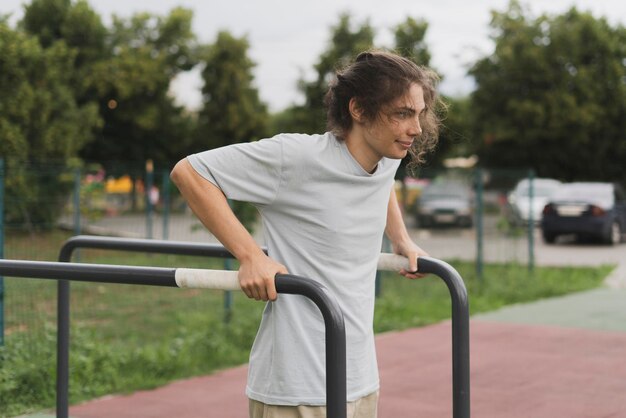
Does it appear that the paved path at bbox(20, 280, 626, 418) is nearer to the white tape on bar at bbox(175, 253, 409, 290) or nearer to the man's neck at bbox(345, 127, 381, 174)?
the white tape on bar at bbox(175, 253, 409, 290)

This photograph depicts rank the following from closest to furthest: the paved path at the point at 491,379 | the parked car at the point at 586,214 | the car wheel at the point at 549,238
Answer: the paved path at the point at 491,379
the parked car at the point at 586,214
the car wheel at the point at 549,238

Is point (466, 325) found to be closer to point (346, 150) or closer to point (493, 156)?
point (346, 150)

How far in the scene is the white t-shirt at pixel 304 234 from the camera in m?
2.14

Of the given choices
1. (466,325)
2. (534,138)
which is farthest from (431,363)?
(534,138)

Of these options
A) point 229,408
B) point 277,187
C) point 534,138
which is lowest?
point 229,408

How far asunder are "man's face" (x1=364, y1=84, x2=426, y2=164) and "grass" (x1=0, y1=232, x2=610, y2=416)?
2.99 meters

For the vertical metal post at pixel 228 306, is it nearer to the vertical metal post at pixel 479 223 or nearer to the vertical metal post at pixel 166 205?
the vertical metal post at pixel 166 205

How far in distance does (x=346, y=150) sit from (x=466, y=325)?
599 mm

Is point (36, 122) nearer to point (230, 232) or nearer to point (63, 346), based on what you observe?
point (63, 346)

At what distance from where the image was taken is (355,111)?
221 centimetres

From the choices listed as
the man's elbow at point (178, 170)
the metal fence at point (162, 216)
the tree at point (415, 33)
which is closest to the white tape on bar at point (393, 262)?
the man's elbow at point (178, 170)

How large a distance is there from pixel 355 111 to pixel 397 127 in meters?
0.11

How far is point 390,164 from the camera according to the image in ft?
7.65

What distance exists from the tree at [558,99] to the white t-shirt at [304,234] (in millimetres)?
28816
